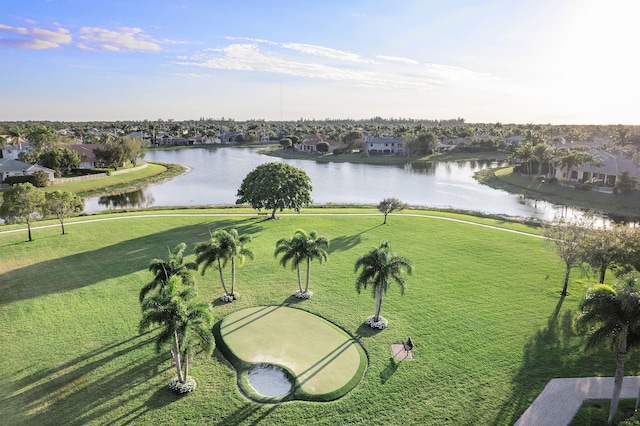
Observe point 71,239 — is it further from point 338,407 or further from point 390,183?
point 390,183

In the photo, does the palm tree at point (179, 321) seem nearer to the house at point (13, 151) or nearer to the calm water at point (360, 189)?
the calm water at point (360, 189)

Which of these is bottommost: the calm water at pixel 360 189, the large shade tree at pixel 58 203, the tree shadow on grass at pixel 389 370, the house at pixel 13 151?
the tree shadow on grass at pixel 389 370

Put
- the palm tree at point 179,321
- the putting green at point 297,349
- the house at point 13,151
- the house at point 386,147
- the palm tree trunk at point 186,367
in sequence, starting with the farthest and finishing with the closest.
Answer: the house at point 386,147 < the house at point 13,151 < the putting green at point 297,349 < the palm tree trunk at point 186,367 < the palm tree at point 179,321

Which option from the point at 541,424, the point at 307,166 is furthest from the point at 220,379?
the point at 307,166

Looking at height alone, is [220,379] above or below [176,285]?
below

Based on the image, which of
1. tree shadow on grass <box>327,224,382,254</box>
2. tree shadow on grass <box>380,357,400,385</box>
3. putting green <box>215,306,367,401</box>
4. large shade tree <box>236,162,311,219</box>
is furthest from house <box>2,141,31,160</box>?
tree shadow on grass <box>380,357,400,385</box>

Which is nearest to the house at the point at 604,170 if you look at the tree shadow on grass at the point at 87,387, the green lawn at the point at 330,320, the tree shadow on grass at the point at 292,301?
the green lawn at the point at 330,320
